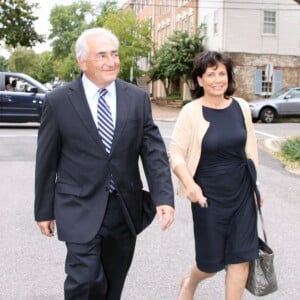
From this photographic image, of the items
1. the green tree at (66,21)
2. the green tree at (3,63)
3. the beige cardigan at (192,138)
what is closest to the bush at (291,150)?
the beige cardigan at (192,138)

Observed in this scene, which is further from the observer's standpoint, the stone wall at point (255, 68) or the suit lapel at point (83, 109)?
the stone wall at point (255, 68)

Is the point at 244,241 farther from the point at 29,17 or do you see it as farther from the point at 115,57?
the point at 29,17

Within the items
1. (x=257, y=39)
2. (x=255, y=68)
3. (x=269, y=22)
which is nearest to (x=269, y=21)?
(x=269, y=22)

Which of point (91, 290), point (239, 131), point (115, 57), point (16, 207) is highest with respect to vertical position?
point (115, 57)

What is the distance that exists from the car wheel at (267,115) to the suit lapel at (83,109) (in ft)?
68.8

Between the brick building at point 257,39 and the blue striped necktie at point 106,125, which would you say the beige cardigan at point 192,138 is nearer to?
the blue striped necktie at point 106,125

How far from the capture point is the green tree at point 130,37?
37031 mm

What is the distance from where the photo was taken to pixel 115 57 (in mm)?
3162

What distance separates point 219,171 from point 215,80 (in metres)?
0.58

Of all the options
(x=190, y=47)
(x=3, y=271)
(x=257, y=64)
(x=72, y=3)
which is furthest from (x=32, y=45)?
(x=72, y=3)

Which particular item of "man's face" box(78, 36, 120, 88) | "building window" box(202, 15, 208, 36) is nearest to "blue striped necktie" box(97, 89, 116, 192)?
"man's face" box(78, 36, 120, 88)

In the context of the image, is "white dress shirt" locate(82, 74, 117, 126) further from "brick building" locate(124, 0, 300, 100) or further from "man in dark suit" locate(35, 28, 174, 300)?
"brick building" locate(124, 0, 300, 100)

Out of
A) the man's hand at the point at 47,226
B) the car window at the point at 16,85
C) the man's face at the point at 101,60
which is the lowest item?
the man's hand at the point at 47,226

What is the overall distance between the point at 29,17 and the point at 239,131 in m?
30.9
